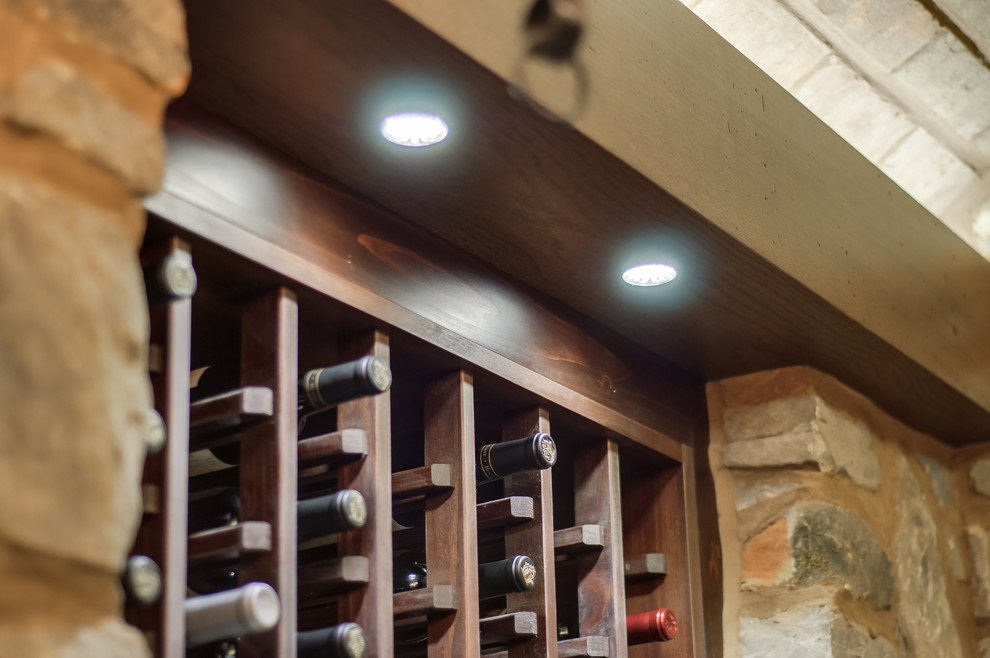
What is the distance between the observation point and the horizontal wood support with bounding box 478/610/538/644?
5.38ft

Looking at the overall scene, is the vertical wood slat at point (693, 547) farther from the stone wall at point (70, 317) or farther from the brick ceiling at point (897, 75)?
the stone wall at point (70, 317)

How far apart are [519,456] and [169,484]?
1.96 feet

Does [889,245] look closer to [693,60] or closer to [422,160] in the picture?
[693,60]

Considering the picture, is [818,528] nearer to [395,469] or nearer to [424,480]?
[395,469]

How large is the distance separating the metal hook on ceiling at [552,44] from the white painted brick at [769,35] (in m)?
0.86

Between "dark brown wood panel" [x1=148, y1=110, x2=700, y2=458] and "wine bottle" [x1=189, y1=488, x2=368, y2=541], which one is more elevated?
"dark brown wood panel" [x1=148, y1=110, x2=700, y2=458]

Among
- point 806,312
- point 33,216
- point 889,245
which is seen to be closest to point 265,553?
point 33,216

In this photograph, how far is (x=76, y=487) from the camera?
775 mm

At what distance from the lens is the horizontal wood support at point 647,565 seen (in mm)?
1987

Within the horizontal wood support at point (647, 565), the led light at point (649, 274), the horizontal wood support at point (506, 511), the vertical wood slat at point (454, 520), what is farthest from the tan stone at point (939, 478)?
the vertical wood slat at point (454, 520)

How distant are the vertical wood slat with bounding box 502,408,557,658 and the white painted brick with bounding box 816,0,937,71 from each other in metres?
1.07

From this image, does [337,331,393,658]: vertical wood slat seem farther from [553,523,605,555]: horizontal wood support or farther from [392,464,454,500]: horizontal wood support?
[553,523,605,555]: horizontal wood support

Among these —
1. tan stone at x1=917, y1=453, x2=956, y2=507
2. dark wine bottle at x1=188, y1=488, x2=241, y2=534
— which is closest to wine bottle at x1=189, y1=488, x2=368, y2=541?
dark wine bottle at x1=188, y1=488, x2=241, y2=534

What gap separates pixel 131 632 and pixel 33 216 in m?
0.29
